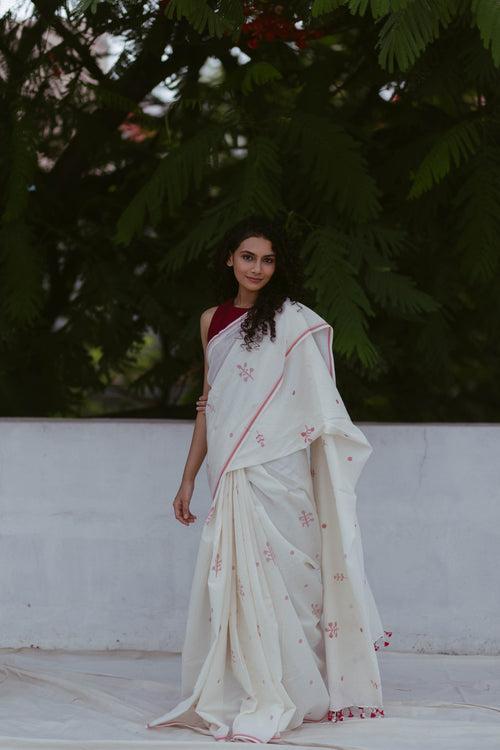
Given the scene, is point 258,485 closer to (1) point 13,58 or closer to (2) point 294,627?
(2) point 294,627

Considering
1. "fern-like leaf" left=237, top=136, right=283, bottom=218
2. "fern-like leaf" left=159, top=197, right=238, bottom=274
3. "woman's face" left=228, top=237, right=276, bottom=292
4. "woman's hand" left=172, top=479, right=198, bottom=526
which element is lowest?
"woman's hand" left=172, top=479, right=198, bottom=526

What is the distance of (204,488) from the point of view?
447 cm

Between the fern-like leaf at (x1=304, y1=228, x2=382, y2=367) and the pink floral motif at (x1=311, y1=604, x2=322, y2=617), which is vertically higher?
the fern-like leaf at (x1=304, y1=228, x2=382, y2=367)

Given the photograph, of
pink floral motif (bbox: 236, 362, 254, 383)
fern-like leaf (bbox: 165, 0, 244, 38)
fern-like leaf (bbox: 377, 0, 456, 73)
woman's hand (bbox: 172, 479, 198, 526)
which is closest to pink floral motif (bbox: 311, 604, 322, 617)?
woman's hand (bbox: 172, 479, 198, 526)

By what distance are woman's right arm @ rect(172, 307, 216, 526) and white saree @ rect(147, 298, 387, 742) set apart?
0.29 ft

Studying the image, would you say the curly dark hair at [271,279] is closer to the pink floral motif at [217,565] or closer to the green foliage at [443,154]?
the pink floral motif at [217,565]

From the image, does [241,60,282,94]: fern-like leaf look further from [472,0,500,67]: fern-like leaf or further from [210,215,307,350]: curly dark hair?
[472,0,500,67]: fern-like leaf

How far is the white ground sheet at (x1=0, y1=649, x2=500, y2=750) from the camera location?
3.38m

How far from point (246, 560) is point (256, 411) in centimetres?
42

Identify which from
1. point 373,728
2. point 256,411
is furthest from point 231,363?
point 373,728

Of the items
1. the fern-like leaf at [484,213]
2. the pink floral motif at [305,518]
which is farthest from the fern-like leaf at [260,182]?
the pink floral motif at [305,518]

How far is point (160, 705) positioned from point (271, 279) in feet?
4.48

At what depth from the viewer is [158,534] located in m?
4.49

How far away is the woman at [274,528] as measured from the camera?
3.46 m
